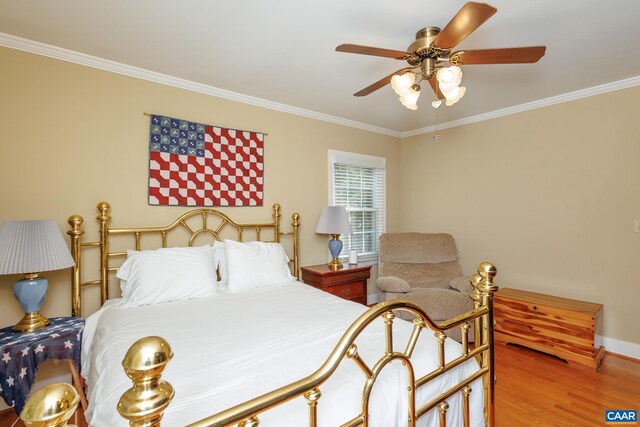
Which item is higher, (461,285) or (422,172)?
(422,172)

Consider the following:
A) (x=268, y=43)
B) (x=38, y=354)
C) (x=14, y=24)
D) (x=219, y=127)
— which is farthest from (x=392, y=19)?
(x=38, y=354)

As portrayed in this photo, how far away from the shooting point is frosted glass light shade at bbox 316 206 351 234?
10.7 feet

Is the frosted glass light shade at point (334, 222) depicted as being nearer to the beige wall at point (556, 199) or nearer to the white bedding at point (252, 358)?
the white bedding at point (252, 358)

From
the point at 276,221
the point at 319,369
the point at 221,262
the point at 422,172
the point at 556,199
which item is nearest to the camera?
the point at 319,369

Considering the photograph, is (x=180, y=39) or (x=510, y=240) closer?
(x=180, y=39)

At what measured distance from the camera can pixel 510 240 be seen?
343 centimetres

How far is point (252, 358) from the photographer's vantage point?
129 cm

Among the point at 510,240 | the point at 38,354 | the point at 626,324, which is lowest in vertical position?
the point at 626,324

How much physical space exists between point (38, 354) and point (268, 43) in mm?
2320

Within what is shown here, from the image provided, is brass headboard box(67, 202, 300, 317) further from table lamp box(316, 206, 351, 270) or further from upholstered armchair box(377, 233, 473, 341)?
upholstered armchair box(377, 233, 473, 341)

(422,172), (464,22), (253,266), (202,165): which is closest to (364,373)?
(464,22)

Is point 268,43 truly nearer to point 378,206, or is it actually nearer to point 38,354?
point 38,354

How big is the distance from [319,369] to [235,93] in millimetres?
2811

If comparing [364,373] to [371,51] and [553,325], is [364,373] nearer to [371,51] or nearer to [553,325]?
[371,51]
